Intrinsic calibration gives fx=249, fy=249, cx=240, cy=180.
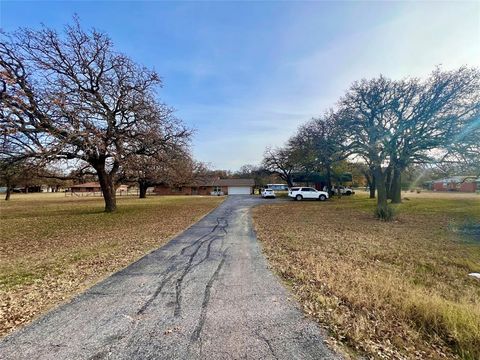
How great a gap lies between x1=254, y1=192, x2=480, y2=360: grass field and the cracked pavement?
47 centimetres

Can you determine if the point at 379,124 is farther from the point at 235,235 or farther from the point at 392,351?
the point at 392,351

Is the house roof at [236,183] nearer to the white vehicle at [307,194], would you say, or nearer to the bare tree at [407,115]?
the white vehicle at [307,194]

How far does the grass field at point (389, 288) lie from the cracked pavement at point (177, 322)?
467mm

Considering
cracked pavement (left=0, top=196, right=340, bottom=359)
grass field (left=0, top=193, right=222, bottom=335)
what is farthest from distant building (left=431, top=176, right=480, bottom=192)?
cracked pavement (left=0, top=196, right=340, bottom=359)

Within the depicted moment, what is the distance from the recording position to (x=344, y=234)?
391 inches

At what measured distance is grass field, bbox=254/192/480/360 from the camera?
2.91m

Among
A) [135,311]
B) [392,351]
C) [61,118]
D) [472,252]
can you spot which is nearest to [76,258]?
[135,311]

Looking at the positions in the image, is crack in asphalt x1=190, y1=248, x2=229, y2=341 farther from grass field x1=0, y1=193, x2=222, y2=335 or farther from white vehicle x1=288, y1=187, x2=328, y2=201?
white vehicle x1=288, y1=187, x2=328, y2=201

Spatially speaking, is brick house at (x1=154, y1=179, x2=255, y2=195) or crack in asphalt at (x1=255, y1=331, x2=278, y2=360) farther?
brick house at (x1=154, y1=179, x2=255, y2=195)

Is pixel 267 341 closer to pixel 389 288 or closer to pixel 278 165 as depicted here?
pixel 389 288

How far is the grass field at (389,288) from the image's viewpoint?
9.56 feet

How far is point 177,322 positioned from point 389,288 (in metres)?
3.56

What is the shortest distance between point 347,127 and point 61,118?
55.1 feet

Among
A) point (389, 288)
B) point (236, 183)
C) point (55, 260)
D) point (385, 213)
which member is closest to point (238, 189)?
point (236, 183)
